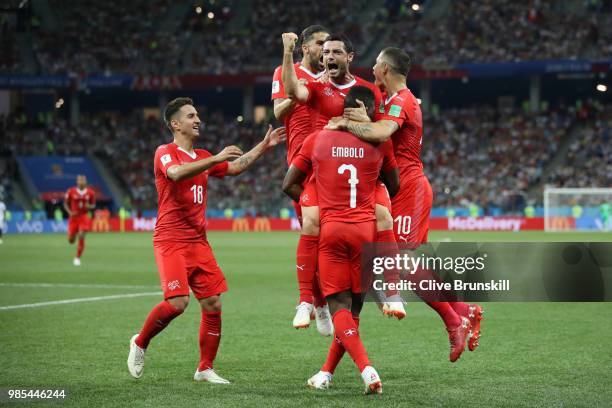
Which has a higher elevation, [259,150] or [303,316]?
[259,150]

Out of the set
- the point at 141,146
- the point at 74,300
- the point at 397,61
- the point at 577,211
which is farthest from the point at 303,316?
the point at 141,146

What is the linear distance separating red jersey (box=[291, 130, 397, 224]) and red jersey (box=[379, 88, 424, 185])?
2.83 feet

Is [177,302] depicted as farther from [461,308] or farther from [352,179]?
[461,308]

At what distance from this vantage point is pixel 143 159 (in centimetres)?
5734

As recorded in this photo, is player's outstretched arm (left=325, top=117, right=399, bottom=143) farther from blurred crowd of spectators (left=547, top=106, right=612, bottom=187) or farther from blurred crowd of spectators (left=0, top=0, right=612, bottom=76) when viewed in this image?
blurred crowd of spectators (left=0, top=0, right=612, bottom=76)

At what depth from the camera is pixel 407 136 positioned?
30.6 ft

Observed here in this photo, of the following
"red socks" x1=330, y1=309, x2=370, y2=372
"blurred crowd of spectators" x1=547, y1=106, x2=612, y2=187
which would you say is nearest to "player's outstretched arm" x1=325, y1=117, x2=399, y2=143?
"red socks" x1=330, y1=309, x2=370, y2=372

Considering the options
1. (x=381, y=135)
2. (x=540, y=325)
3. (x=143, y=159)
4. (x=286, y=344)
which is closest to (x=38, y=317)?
(x=286, y=344)

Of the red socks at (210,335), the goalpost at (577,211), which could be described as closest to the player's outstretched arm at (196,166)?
the red socks at (210,335)

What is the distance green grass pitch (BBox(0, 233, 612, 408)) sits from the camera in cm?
811

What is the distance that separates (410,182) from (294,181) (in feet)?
4.97

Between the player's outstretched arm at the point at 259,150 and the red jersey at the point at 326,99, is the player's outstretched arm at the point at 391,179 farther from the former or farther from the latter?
the player's outstretched arm at the point at 259,150

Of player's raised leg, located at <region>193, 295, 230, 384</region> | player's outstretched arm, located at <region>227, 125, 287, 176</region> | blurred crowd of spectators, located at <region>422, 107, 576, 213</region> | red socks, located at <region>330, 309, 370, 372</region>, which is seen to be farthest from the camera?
blurred crowd of spectators, located at <region>422, 107, 576, 213</region>

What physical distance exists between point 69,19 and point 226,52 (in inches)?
414
